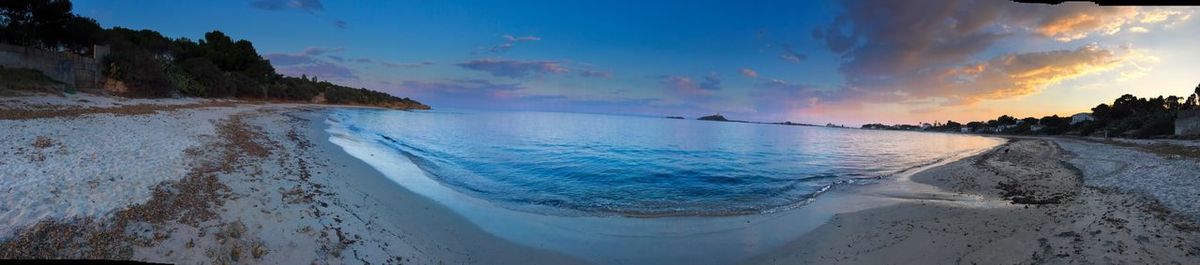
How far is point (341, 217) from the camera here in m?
10.1

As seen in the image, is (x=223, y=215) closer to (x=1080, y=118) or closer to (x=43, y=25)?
(x=43, y=25)

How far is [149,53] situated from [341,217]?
62775 millimetres

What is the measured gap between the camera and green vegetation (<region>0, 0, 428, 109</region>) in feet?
150

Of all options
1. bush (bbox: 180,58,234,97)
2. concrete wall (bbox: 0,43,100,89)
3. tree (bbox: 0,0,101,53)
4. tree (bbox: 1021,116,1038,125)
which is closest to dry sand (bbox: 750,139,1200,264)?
concrete wall (bbox: 0,43,100,89)

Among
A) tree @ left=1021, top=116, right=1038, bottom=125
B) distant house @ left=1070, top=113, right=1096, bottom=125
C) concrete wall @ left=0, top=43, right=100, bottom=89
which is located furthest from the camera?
tree @ left=1021, top=116, right=1038, bottom=125

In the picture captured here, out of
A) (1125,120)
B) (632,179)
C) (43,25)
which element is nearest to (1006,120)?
(1125,120)

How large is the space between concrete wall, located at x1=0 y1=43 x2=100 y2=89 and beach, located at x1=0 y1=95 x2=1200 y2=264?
32.6 metres

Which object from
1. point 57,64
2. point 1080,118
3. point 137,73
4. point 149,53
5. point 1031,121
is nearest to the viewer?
point 57,64

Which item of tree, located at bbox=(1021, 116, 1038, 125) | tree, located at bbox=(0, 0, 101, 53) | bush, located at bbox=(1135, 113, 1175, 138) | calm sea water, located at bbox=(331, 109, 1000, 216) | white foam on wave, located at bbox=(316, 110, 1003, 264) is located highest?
tree, located at bbox=(0, 0, 101, 53)

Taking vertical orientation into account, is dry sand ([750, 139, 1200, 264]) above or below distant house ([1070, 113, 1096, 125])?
below

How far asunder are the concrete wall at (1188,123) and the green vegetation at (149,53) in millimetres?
99696

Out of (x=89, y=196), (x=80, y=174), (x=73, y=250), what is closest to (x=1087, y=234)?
(x=73, y=250)

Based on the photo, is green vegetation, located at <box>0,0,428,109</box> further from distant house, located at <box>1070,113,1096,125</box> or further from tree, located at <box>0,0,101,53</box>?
distant house, located at <box>1070,113,1096,125</box>

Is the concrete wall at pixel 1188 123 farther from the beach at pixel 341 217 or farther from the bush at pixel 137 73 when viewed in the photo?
the bush at pixel 137 73
